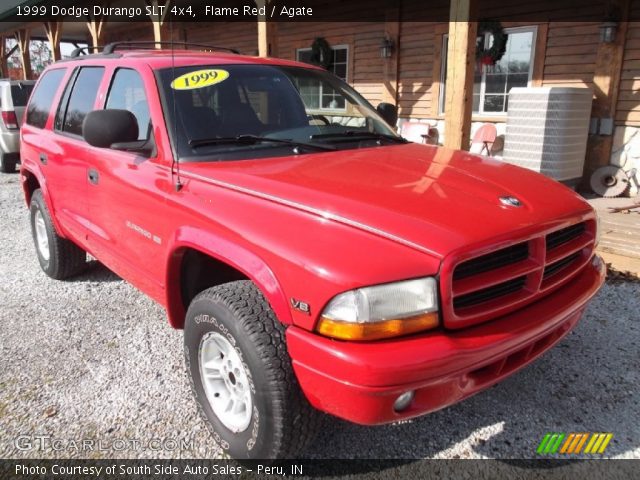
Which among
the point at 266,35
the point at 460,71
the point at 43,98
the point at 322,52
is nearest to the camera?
the point at 43,98

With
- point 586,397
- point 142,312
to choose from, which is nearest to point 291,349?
point 586,397

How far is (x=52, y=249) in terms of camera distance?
4469mm

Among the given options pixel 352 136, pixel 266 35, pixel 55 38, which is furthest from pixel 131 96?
pixel 55 38

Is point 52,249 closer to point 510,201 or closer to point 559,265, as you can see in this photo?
point 510,201

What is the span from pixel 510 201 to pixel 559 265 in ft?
1.54

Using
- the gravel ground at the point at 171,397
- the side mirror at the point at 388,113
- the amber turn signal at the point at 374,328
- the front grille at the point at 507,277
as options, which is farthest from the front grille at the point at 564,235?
the side mirror at the point at 388,113

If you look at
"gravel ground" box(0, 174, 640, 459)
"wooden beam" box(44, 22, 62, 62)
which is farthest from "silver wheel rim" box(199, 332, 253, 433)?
"wooden beam" box(44, 22, 62, 62)

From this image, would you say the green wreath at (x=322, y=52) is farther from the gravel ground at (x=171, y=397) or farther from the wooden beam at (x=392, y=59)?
the gravel ground at (x=171, y=397)

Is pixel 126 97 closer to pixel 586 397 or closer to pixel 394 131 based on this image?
pixel 394 131

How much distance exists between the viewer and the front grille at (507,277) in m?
1.93

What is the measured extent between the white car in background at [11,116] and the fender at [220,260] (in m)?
9.51

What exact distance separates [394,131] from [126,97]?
73.0 inches

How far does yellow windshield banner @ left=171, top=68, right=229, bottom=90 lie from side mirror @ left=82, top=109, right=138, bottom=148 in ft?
1.23

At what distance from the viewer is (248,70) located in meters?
3.21
